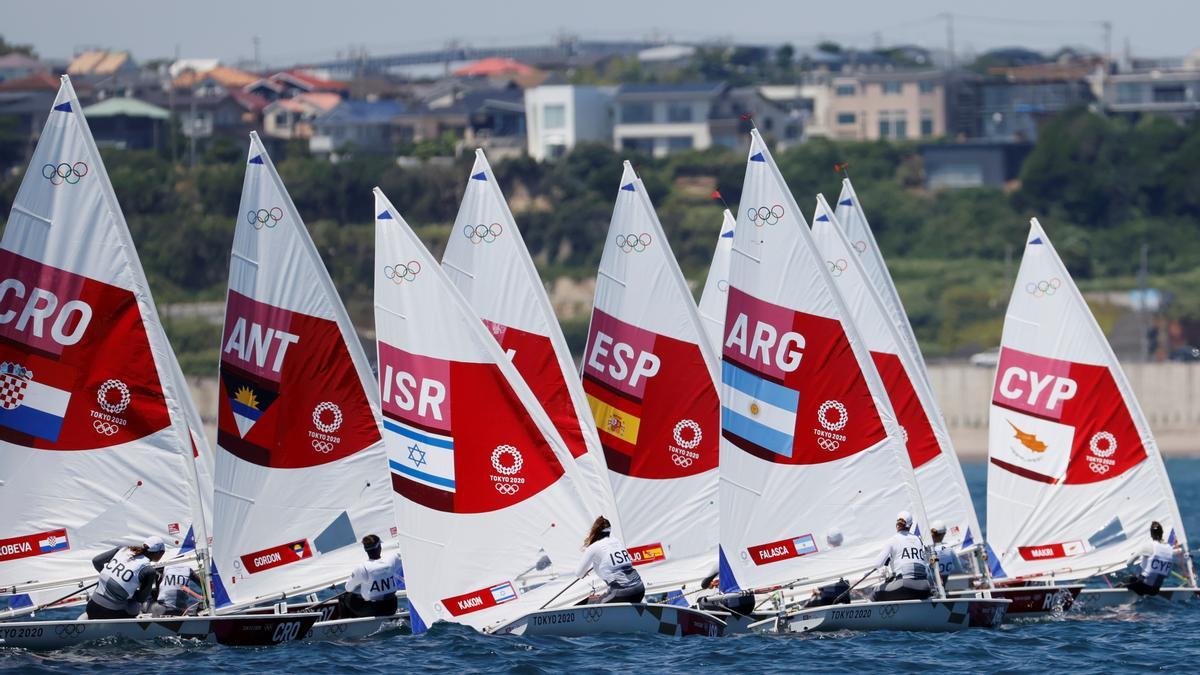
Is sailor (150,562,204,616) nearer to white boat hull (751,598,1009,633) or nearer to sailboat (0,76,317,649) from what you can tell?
sailboat (0,76,317,649)

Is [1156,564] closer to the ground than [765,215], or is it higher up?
closer to the ground

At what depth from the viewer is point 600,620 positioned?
73.1 feet

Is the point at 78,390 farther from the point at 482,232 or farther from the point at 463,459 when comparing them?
the point at 482,232

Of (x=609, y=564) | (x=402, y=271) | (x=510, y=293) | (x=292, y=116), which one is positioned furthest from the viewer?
(x=292, y=116)

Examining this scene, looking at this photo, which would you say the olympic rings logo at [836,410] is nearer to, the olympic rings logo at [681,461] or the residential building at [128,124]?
the olympic rings logo at [681,461]

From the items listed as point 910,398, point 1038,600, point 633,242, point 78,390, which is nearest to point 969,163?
point 910,398

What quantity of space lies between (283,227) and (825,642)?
7923mm

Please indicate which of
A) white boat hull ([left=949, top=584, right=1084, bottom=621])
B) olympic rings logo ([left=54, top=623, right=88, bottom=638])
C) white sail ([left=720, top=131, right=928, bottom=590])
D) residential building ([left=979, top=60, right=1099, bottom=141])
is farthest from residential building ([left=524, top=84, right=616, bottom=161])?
olympic rings logo ([left=54, top=623, right=88, bottom=638])

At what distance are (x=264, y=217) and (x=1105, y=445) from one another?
12070 mm

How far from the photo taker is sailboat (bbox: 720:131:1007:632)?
23562mm

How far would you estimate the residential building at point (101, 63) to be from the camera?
6988 inches

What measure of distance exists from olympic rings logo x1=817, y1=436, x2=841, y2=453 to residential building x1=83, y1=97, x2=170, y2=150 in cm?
10384

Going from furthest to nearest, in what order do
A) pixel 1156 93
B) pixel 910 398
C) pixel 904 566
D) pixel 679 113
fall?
pixel 679 113 < pixel 1156 93 < pixel 910 398 < pixel 904 566

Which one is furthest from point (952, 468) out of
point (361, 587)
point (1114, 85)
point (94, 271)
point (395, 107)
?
point (395, 107)
